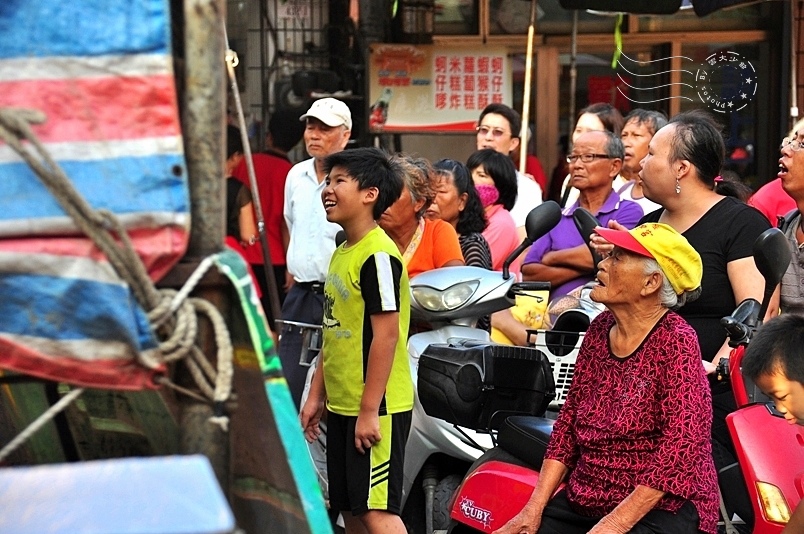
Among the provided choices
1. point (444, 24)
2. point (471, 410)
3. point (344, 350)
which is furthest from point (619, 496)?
point (444, 24)

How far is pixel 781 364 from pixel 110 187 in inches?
82.5

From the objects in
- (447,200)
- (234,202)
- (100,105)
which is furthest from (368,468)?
(234,202)

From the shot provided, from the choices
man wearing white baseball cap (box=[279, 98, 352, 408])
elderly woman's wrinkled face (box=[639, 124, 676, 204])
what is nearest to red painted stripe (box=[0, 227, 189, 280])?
elderly woman's wrinkled face (box=[639, 124, 676, 204])

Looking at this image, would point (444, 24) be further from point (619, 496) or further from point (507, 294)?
point (619, 496)

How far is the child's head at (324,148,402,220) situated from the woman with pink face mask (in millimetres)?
1994

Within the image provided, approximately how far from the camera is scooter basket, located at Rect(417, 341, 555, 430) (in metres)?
4.26

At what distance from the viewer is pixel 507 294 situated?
4977mm

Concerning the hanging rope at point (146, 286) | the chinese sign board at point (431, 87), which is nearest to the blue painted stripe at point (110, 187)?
the hanging rope at point (146, 286)

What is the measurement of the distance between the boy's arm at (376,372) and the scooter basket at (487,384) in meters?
0.21

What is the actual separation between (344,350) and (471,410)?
1.64 ft

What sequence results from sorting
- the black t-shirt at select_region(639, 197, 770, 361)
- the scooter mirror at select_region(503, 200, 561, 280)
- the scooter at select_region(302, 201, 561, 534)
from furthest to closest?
the scooter at select_region(302, 201, 561, 534) → the scooter mirror at select_region(503, 200, 561, 280) → the black t-shirt at select_region(639, 197, 770, 361)

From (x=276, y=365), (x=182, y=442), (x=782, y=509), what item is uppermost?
(x=276, y=365)

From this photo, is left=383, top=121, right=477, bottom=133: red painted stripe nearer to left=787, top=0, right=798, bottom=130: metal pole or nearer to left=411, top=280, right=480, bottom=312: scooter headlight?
left=787, top=0, right=798, bottom=130: metal pole

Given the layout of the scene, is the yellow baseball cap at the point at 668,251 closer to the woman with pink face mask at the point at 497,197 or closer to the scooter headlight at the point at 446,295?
the scooter headlight at the point at 446,295
